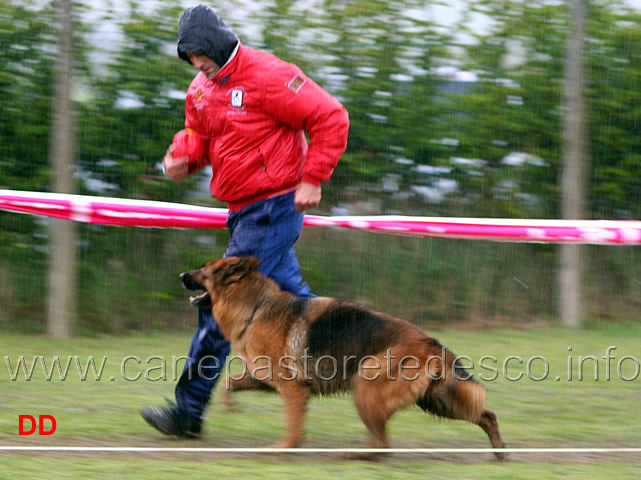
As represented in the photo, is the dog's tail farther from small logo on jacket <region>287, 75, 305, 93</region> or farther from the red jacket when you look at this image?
small logo on jacket <region>287, 75, 305, 93</region>

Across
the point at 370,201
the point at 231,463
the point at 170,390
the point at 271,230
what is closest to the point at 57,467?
the point at 231,463

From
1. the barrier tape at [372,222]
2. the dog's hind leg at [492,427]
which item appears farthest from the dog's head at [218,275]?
the barrier tape at [372,222]

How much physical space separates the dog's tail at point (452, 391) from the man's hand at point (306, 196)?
2.65 ft

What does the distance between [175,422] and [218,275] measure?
0.77m

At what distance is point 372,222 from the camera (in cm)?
559

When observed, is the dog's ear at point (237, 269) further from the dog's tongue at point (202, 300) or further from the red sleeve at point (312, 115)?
the red sleeve at point (312, 115)

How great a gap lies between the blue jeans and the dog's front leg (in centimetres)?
45

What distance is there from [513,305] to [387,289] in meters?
1.20

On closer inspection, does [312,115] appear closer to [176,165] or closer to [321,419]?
[176,165]

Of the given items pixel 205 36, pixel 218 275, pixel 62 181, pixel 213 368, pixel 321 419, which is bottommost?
pixel 321 419

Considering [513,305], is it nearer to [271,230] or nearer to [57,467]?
[271,230]

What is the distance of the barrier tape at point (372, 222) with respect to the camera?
5152mm

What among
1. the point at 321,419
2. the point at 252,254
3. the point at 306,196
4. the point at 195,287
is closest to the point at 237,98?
the point at 306,196

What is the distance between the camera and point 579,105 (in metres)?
7.64
